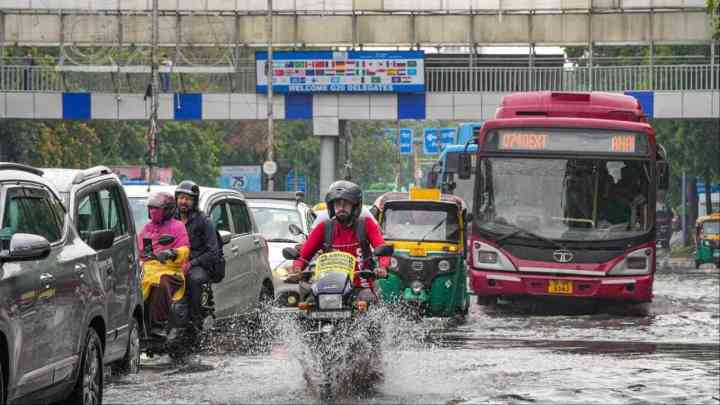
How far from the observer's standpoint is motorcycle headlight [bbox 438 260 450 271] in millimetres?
22750

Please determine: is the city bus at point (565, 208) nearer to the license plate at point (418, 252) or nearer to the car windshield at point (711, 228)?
the license plate at point (418, 252)

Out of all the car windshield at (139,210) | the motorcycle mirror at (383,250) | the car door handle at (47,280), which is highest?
the car windshield at (139,210)

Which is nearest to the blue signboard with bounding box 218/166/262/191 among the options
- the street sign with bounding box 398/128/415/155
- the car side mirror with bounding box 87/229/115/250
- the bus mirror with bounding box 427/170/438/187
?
the street sign with bounding box 398/128/415/155

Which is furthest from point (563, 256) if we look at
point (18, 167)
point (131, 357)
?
point (18, 167)

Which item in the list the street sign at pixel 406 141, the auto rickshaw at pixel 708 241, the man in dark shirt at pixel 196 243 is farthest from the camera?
the street sign at pixel 406 141

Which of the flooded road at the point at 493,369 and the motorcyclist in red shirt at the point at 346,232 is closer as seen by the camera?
the flooded road at the point at 493,369

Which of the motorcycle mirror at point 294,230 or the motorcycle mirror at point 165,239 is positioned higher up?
the motorcycle mirror at point 165,239

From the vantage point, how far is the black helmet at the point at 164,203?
596 inches

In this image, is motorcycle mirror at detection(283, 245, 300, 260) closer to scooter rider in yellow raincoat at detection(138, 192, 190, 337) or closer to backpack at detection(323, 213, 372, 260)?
backpack at detection(323, 213, 372, 260)

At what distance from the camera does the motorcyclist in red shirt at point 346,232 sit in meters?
13.1

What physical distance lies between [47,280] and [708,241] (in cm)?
4730

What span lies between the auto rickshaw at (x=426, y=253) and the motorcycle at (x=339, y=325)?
8924 mm

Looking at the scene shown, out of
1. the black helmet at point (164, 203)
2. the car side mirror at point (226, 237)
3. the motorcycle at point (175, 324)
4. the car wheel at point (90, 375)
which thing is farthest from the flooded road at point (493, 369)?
the car wheel at point (90, 375)

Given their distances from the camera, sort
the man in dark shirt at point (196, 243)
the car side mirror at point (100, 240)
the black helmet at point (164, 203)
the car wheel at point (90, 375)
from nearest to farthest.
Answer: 1. the car wheel at point (90, 375)
2. the car side mirror at point (100, 240)
3. the black helmet at point (164, 203)
4. the man in dark shirt at point (196, 243)
